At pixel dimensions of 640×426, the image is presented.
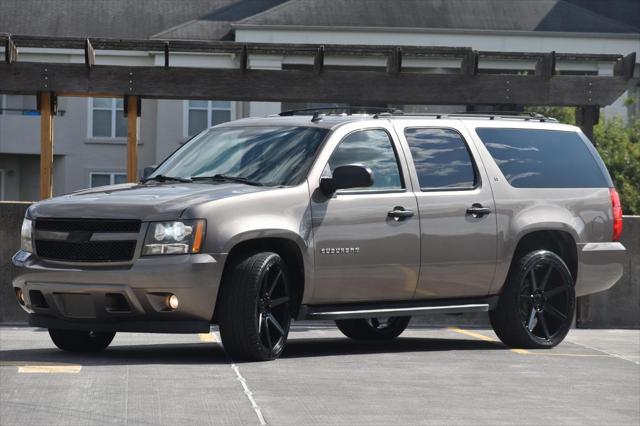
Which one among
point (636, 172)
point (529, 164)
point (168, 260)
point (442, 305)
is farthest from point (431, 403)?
point (636, 172)

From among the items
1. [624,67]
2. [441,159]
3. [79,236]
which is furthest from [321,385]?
[624,67]

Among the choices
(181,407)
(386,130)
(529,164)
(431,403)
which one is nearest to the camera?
(181,407)

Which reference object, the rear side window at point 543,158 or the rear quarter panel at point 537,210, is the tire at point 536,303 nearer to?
the rear quarter panel at point 537,210

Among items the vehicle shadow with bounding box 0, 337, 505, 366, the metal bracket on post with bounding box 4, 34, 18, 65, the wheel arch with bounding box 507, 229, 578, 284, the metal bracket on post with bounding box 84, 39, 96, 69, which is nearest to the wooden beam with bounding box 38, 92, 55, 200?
the metal bracket on post with bounding box 4, 34, 18, 65

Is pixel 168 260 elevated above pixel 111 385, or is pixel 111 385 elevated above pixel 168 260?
pixel 168 260

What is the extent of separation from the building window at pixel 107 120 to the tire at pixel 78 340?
36825 millimetres

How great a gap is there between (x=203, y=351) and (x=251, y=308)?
1.46m

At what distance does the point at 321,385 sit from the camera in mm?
9164

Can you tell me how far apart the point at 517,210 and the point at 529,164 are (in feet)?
1.80

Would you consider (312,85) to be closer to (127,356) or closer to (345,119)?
(345,119)

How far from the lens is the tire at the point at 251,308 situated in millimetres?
9984

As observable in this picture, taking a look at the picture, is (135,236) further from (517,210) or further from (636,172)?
(636,172)

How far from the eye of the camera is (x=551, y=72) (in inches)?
697

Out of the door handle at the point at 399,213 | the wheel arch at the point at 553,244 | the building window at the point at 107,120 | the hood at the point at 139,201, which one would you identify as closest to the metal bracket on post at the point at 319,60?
the wheel arch at the point at 553,244
